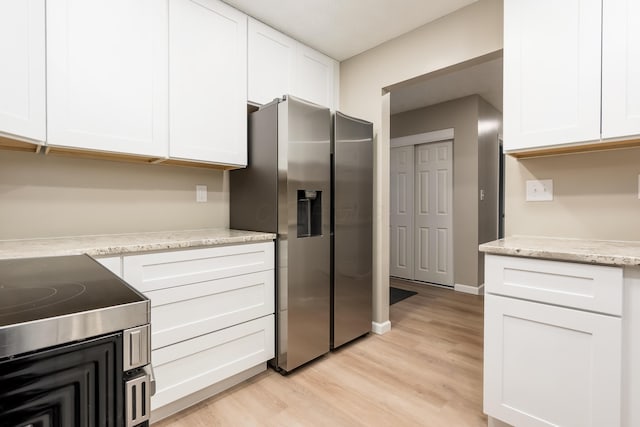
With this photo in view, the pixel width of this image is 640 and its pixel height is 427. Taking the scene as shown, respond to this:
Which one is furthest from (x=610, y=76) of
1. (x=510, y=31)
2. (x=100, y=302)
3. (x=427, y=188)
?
(x=427, y=188)

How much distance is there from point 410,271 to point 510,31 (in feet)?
11.4

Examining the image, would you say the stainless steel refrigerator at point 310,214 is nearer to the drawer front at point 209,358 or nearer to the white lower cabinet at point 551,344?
the drawer front at point 209,358

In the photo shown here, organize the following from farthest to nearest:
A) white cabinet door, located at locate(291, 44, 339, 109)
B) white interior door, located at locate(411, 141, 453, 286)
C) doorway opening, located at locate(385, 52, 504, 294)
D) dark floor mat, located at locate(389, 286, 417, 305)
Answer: white interior door, located at locate(411, 141, 453, 286) < doorway opening, located at locate(385, 52, 504, 294) < dark floor mat, located at locate(389, 286, 417, 305) < white cabinet door, located at locate(291, 44, 339, 109)

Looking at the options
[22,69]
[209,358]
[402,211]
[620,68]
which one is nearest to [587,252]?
[620,68]

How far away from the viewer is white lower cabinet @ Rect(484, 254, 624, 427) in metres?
1.20

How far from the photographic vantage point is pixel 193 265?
1.67 metres

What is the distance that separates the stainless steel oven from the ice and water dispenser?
62.2 inches

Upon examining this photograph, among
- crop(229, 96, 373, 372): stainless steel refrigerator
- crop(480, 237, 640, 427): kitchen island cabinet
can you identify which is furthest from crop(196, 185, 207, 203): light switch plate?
crop(480, 237, 640, 427): kitchen island cabinet

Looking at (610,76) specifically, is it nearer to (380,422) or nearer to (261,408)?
(380,422)

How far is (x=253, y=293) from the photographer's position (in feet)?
6.43

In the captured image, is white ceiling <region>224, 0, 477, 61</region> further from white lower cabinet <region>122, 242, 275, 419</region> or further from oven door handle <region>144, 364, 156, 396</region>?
oven door handle <region>144, 364, 156, 396</region>

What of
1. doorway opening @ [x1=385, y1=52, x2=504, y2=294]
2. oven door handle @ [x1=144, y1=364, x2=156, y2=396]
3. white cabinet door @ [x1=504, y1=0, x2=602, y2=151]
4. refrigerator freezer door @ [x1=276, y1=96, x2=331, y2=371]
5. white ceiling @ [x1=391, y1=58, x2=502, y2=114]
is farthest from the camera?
doorway opening @ [x1=385, y1=52, x2=504, y2=294]

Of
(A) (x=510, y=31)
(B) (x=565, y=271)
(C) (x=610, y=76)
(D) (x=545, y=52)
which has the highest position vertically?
(A) (x=510, y=31)

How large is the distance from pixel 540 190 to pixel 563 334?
852 mm
